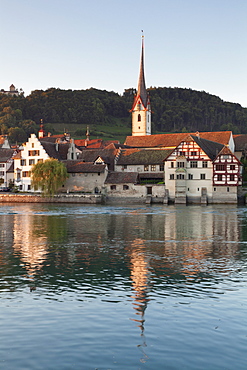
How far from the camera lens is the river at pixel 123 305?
13094 millimetres

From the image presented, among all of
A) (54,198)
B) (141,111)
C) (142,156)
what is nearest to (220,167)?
(142,156)

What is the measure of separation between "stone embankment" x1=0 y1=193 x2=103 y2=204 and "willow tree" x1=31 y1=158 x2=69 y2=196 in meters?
1.34

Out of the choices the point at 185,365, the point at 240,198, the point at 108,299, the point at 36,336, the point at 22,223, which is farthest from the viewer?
the point at 240,198

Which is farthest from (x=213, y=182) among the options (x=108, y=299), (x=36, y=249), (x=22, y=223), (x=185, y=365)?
(x=185, y=365)

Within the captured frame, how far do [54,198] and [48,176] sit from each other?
452 cm

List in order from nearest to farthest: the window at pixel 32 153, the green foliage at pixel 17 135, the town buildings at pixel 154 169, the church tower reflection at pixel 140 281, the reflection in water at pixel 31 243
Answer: the church tower reflection at pixel 140 281 < the reflection in water at pixel 31 243 < the town buildings at pixel 154 169 < the window at pixel 32 153 < the green foliage at pixel 17 135

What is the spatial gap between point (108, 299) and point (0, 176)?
10584 centimetres

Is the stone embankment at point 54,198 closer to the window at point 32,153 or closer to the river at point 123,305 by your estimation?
the window at point 32,153

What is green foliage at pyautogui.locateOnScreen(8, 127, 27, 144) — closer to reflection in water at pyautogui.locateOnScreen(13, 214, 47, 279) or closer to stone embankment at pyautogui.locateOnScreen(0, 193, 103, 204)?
stone embankment at pyautogui.locateOnScreen(0, 193, 103, 204)

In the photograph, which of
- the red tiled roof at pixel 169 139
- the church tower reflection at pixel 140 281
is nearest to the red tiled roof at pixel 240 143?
the red tiled roof at pixel 169 139

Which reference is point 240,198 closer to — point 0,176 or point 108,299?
point 0,176

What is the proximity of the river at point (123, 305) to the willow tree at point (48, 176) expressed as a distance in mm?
58703

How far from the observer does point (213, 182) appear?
91.4 metres

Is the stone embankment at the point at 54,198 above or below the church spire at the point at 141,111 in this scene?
below
